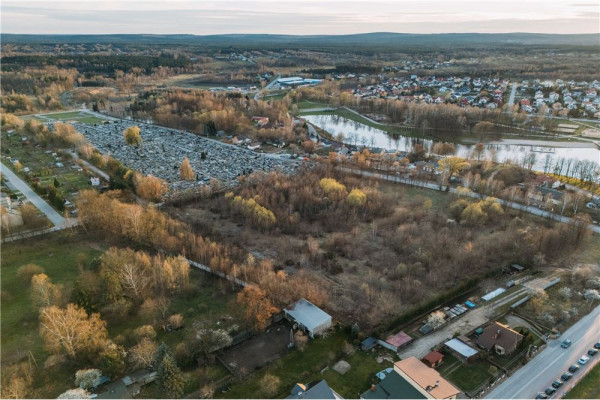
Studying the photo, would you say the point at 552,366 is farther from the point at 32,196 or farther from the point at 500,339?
the point at 32,196

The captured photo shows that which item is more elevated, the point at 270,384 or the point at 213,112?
the point at 213,112

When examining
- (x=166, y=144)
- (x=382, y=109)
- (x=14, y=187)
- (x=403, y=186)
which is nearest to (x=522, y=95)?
(x=382, y=109)

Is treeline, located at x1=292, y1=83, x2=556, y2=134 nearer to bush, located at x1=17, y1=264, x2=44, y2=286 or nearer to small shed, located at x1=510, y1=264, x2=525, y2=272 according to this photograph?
small shed, located at x1=510, y1=264, x2=525, y2=272

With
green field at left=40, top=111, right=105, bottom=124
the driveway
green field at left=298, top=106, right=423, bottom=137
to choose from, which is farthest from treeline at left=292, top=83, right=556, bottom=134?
green field at left=40, top=111, right=105, bottom=124

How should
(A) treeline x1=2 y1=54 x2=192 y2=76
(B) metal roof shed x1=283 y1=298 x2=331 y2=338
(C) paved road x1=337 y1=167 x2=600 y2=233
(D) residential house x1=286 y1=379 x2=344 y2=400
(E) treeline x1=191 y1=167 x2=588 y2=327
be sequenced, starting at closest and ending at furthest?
(D) residential house x1=286 y1=379 x2=344 y2=400 → (B) metal roof shed x1=283 y1=298 x2=331 y2=338 → (E) treeline x1=191 y1=167 x2=588 y2=327 → (C) paved road x1=337 y1=167 x2=600 y2=233 → (A) treeline x1=2 y1=54 x2=192 y2=76

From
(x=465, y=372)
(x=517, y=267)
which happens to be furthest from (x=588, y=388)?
(x=517, y=267)
